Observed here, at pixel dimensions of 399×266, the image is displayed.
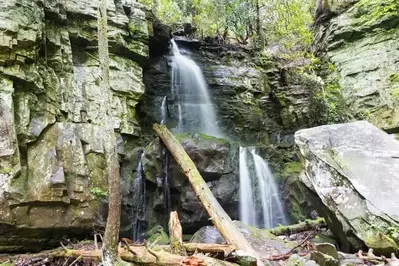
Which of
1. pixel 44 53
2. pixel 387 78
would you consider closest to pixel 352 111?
pixel 387 78

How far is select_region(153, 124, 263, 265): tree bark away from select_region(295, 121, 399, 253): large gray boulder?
189 cm

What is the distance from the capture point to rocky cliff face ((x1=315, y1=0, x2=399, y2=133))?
1002cm

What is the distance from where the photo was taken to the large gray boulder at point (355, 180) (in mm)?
5215

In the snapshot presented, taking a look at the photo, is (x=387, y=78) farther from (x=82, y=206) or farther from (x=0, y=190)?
(x=0, y=190)

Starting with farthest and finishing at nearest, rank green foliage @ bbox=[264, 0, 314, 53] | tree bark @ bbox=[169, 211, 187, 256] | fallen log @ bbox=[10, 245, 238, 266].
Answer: green foliage @ bbox=[264, 0, 314, 53] → tree bark @ bbox=[169, 211, 187, 256] → fallen log @ bbox=[10, 245, 238, 266]

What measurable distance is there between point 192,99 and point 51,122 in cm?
607

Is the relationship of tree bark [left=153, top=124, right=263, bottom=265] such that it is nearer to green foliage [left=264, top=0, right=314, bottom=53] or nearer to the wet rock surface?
the wet rock surface

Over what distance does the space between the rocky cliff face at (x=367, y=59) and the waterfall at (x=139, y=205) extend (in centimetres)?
736

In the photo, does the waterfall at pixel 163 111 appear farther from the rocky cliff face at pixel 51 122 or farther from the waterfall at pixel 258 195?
the waterfall at pixel 258 195

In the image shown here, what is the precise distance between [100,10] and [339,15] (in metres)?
9.96

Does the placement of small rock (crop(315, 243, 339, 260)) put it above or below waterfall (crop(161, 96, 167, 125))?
below

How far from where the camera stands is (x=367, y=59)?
10688 millimetres

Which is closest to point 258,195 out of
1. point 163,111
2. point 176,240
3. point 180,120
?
point 180,120

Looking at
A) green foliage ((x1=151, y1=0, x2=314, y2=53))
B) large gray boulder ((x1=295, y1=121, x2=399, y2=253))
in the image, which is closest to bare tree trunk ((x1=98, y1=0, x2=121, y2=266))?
large gray boulder ((x1=295, y1=121, x2=399, y2=253))
